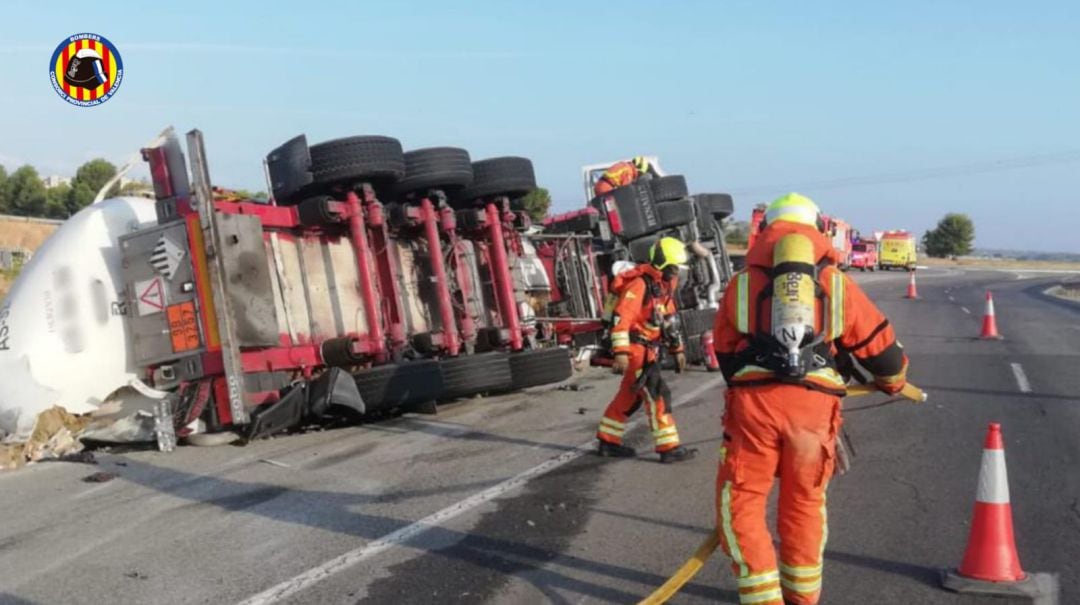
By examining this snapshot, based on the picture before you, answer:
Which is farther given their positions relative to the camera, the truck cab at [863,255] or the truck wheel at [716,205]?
the truck cab at [863,255]

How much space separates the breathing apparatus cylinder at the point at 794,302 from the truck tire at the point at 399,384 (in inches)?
227

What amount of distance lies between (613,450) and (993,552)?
3.21 meters

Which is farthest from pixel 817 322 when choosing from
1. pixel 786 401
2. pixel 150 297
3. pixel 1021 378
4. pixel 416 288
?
Answer: pixel 1021 378

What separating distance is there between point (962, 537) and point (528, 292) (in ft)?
25.6

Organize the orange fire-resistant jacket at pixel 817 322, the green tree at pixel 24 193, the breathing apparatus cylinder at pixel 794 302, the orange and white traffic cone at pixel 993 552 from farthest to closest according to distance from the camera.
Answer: the green tree at pixel 24 193 < the orange and white traffic cone at pixel 993 552 < the orange fire-resistant jacket at pixel 817 322 < the breathing apparatus cylinder at pixel 794 302

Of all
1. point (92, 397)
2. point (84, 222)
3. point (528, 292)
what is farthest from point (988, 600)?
point (528, 292)

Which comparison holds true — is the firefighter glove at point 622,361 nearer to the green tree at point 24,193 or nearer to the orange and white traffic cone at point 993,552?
the orange and white traffic cone at point 993,552

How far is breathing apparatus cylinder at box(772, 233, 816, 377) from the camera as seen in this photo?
3572mm

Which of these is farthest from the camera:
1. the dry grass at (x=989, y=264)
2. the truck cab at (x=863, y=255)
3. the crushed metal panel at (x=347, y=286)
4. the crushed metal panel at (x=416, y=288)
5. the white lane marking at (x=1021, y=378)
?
the dry grass at (x=989, y=264)

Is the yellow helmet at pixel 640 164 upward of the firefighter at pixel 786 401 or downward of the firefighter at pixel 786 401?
upward

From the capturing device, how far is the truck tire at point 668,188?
46.0 feet

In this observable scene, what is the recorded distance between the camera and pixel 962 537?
5.12m

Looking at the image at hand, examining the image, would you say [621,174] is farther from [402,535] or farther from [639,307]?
[402,535]

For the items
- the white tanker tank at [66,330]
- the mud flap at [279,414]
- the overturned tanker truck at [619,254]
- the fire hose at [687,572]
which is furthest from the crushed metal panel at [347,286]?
the fire hose at [687,572]
